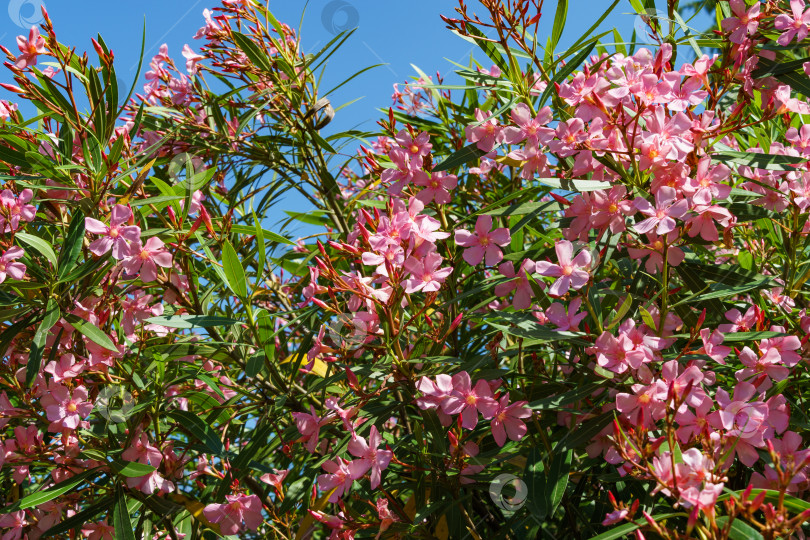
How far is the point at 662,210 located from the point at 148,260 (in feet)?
3.11

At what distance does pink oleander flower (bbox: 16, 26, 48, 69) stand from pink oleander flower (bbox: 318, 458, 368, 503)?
1085 millimetres

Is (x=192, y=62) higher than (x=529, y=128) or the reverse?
higher

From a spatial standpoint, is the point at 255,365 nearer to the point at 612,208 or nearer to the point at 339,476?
the point at 339,476

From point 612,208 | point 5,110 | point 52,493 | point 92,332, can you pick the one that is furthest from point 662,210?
point 5,110

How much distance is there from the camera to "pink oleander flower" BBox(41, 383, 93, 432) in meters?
1.30

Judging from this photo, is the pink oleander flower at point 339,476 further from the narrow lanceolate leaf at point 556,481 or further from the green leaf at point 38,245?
the green leaf at point 38,245

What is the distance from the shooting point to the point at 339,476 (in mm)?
1178

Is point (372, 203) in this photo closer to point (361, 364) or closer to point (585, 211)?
point (361, 364)

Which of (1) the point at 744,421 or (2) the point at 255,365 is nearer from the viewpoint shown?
(1) the point at 744,421

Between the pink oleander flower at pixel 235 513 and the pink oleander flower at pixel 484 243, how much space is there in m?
0.68

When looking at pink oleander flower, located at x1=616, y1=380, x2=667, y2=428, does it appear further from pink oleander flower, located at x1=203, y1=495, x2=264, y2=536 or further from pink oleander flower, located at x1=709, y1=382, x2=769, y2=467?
pink oleander flower, located at x1=203, y1=495, x2=264, y2=536

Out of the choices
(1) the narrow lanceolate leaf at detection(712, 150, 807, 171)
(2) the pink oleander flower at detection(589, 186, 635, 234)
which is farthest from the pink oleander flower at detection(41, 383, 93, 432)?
(1) the narrow lanceolate leaf at detection(712, 150, 807, 171)

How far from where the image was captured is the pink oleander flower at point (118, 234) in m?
1.21

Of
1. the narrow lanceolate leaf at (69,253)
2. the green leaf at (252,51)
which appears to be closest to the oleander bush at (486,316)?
the narrow lanceolate leaf at (69,253)
